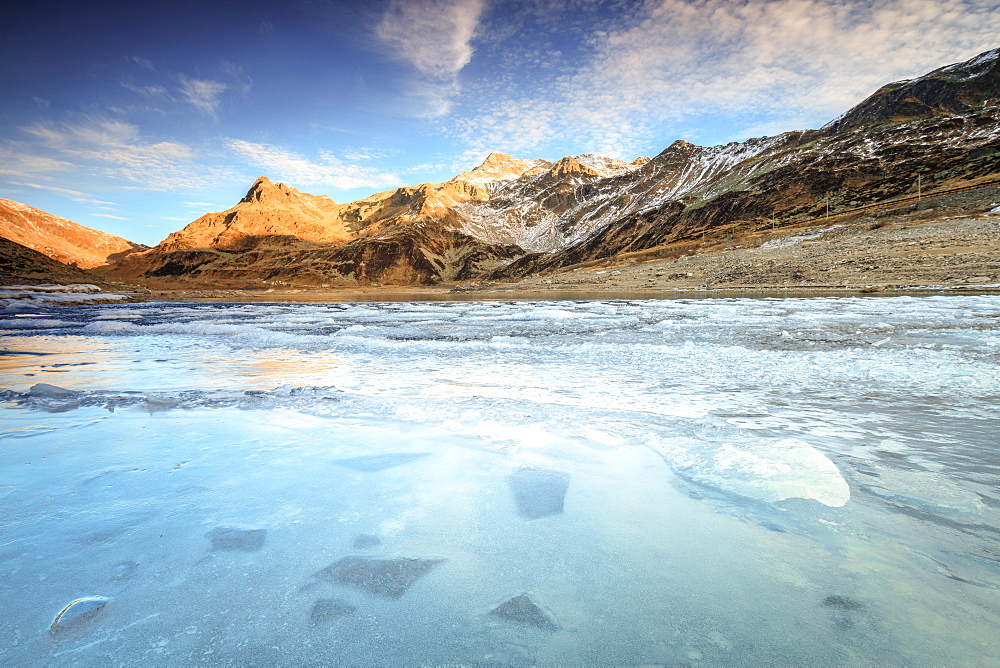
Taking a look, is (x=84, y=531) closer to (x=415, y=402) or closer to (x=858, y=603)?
(x=415, y=402)

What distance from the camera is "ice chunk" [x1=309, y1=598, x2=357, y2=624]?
224 centimetres

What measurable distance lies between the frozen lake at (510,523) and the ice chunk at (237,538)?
0.02 m

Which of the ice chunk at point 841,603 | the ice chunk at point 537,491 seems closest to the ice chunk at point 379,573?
the ice chunk at point 537,491

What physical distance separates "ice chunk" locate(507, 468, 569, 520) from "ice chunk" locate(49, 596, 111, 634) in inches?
97.5

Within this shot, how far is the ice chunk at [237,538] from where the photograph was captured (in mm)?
2885

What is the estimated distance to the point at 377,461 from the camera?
432 centimetres

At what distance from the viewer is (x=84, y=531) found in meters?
3.03

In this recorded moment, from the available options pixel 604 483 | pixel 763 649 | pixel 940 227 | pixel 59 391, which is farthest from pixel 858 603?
pixel 940 227

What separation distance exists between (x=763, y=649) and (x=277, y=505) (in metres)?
3.28

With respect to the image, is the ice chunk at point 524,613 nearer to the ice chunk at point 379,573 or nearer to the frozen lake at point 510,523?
the frozen lake at point 510,523

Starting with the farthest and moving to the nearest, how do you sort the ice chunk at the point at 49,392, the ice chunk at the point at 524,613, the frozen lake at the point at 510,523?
the ice chunk at the point at 49,392, the ice chunk at the point at 524,613, the frozen lake at the point at 510,523

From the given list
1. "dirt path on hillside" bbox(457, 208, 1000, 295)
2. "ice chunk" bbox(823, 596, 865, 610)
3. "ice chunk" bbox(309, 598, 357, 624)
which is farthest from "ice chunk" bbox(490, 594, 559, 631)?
"dirt path on hillside" bbox(457, 208, 1000, 295)

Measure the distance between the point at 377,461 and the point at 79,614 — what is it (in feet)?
7.52

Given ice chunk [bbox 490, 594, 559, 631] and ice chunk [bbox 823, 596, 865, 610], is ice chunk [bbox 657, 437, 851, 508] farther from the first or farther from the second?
ice chunk [bbox 490, 594, 559, 631]
